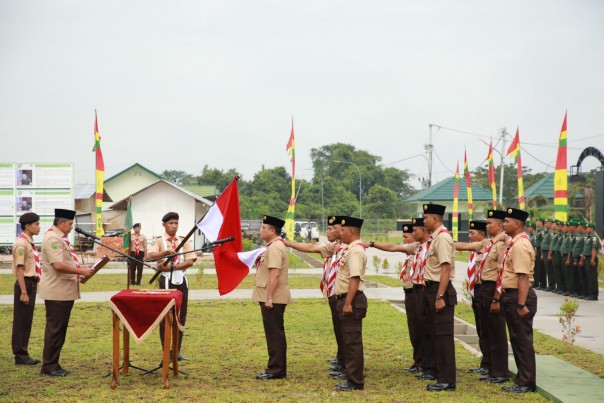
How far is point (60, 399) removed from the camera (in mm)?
7527

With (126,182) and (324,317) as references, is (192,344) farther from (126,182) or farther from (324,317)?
(126,182)

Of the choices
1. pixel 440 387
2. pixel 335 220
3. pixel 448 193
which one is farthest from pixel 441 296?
pixel 448 193

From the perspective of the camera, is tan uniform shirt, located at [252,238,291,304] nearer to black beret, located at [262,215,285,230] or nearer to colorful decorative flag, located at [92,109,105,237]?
black beret, located at [262,215,285,230]

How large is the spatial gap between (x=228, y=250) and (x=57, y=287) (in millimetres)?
2064

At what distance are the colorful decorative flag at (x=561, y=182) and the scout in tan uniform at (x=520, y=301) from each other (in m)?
10.4

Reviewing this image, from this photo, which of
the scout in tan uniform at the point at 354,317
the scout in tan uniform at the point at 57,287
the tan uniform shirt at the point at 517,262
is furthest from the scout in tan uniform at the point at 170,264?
the tan uniform shirt at the point at 517,262

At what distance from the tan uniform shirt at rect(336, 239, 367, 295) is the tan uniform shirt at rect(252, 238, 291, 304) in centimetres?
83

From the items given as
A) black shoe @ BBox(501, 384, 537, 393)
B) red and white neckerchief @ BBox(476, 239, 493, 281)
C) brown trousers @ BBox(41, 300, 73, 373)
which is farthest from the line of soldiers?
brown trousers @ BBox(41, 300, 73, 373)

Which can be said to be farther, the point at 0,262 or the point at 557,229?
the point at 0,262

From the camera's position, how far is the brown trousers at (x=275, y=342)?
868cm

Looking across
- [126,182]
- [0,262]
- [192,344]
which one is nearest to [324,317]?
[192,344]

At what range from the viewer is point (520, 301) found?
8023 millimetres

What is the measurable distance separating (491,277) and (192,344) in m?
4.62

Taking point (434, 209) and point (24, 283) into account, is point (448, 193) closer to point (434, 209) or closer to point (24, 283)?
point (434, 209)
